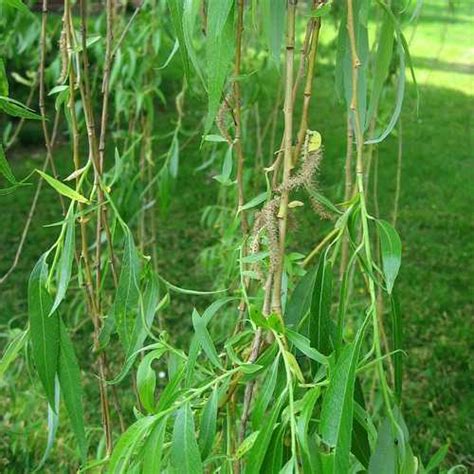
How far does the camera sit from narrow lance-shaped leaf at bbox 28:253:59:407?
68 centimetres

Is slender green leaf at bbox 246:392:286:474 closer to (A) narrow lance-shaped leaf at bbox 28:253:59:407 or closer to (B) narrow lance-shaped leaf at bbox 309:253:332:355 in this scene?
(B) narrow lance-shaped leaf at bbox 309:253:332:355

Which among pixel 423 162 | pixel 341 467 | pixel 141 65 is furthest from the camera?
pixel 423 162

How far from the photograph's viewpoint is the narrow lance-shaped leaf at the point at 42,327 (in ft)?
2.25

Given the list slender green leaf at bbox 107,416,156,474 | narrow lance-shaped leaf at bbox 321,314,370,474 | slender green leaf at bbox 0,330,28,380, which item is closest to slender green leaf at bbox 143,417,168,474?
slender green leaf at bbox 107,416,156,474

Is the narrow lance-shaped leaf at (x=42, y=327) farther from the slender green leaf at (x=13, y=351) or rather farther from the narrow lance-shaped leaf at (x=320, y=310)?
the narrow lance-shaped leaf at (x=320, y=310)

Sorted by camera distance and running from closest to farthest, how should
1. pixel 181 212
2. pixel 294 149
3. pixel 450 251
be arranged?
pixel 294 149 → pixel 450 251 → pixel 181 212

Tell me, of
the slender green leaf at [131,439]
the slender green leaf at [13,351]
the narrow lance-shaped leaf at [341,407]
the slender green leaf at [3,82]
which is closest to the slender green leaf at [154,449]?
the slender green leaf at [131,439]

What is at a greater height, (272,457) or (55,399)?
(272,457)

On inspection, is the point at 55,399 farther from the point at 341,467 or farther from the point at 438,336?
the point at 438,336

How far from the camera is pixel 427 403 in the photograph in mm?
2385

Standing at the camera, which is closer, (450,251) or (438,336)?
(438,336)

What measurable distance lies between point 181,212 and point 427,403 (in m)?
1.82

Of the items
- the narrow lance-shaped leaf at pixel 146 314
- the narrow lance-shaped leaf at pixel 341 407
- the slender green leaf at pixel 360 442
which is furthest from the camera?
the narrow lance-shaped leaf at pixel 146 314

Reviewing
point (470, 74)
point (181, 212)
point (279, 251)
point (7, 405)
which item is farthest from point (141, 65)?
point (470, 74)
